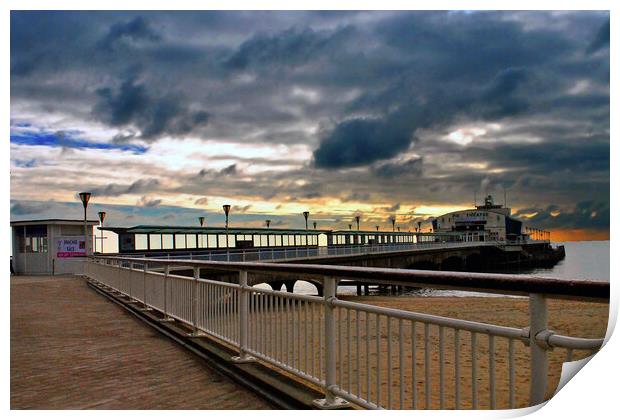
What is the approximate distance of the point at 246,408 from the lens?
462 centimetres

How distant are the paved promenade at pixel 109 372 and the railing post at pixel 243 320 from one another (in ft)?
1.11

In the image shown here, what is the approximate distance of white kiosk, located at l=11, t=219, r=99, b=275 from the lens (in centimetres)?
3391

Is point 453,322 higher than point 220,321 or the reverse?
higher

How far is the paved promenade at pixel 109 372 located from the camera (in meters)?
5.01

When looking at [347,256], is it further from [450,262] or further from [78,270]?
[450,262]

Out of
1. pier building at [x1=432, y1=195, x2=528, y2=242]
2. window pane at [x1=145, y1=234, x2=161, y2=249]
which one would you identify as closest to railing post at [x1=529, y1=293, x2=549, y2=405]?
window pane at [x1=145, y1=234, x2=161, y2=249]

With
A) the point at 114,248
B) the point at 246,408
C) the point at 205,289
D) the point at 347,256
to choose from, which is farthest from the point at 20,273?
the point at 246,408

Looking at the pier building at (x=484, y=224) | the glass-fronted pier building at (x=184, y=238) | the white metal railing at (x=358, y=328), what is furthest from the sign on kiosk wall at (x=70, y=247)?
the pier building at (x=484, y=224)

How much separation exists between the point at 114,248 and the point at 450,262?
62939mm

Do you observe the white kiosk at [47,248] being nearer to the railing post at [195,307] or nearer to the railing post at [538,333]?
the railing post at [195,307]

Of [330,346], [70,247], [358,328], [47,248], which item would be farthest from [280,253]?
[358,328]

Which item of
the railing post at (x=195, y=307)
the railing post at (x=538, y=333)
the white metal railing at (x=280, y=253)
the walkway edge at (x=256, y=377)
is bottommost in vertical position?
the white metal railing at (x=280, y=253)

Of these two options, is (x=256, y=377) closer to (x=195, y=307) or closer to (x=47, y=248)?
(x=195, y=307)
